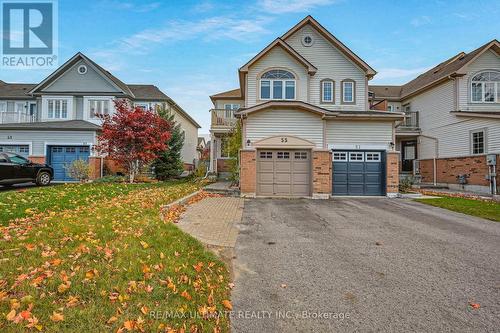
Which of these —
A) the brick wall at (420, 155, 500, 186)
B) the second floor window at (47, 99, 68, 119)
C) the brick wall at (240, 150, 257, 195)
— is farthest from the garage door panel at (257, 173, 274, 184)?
the second floor window at (47, 99, 68, 119)

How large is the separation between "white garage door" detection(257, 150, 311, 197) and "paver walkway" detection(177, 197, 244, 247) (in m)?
3.48

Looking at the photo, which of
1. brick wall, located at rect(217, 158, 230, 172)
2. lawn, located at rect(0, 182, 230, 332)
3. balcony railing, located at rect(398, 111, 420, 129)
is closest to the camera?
lawn, located at rect(0, 182, 230, 332)

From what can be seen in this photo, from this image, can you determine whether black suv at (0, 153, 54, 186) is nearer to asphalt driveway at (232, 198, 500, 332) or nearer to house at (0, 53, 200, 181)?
house at (0, 53, 200, 181)

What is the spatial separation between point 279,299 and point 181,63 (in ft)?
60.8

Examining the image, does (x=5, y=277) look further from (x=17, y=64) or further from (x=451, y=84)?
(x=451, y=84)

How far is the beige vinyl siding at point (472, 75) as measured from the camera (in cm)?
1830

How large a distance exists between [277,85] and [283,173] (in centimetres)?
575

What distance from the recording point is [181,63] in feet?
61.8

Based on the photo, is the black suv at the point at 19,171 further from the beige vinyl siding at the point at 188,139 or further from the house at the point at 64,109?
the beige vinyl siding at the point at 188,139

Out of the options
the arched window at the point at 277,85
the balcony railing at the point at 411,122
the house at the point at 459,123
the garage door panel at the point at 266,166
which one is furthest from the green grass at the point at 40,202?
the balcony railing at the point at 411,122

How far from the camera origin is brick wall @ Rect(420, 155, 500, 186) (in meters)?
16.1

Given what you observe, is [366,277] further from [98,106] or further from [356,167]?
[98,106]

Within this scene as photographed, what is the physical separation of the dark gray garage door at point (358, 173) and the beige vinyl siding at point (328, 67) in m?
3.84

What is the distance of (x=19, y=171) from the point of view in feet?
41.3
